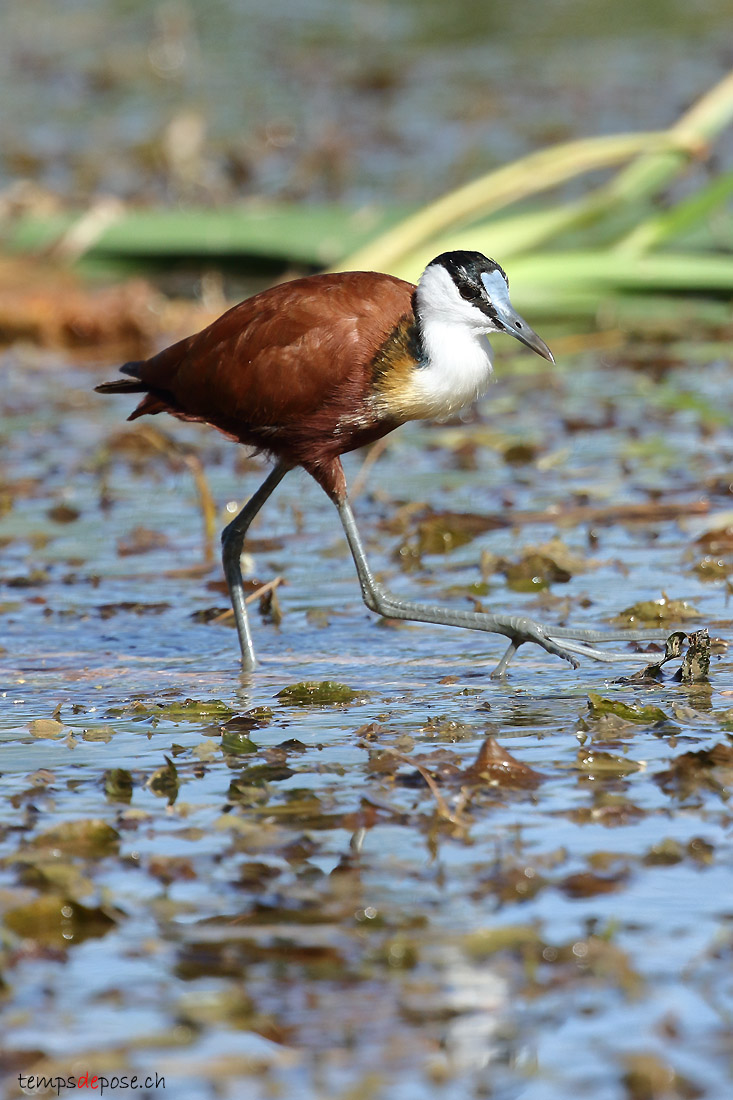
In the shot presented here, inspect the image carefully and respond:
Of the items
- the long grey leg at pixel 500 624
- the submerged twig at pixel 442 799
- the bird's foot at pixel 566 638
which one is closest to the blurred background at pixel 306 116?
the long grey leg at pixel 500 624

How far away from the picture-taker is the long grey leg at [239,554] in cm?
530

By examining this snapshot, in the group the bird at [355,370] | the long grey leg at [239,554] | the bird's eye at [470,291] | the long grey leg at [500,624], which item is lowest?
the long grey leg at [500,624]

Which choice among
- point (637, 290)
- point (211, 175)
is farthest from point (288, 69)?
point (637, 290)

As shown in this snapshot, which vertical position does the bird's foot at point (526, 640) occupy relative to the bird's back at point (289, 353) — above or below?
below

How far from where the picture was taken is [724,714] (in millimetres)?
4426

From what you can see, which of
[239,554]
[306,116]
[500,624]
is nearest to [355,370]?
[500,624]

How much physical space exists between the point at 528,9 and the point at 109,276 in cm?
1061

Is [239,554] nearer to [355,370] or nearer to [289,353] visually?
[289,353]

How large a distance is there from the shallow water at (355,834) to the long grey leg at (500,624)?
0.10 m

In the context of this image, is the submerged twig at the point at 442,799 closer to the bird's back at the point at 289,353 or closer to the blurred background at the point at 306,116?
the bird's back at the point at 289,353

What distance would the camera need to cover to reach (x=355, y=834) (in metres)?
3.77

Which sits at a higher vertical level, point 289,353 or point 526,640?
point 289,353

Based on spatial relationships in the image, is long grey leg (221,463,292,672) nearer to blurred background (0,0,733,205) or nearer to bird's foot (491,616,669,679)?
bird's foot (491,616,669,679)

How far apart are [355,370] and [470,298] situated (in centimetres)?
37
